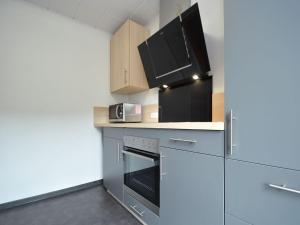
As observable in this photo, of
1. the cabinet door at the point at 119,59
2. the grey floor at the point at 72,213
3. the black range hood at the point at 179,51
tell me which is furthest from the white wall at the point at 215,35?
the grey floor at the point at 72,213

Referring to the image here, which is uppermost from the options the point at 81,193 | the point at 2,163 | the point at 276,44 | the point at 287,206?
the point at 276,44

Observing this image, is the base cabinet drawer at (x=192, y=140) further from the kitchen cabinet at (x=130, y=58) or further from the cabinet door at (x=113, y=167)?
the kitchen cabinet at (x=130, y=58)

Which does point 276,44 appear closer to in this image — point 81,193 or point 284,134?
point 284,134

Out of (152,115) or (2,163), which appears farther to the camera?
(152,115)

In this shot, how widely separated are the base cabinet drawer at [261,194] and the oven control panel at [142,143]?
0.63m

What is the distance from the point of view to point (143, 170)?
156 centimetres

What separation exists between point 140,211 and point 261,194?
45.0 inches

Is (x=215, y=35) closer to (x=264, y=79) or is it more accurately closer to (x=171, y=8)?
(x=171, y=8)

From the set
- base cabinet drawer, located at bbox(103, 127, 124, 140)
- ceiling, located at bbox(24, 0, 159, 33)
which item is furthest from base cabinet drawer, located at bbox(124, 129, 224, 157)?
ceiling, located at bbox(24, 0, 159, 33)

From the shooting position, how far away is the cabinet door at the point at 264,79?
0.67 metres

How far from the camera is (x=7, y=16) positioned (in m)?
1.91

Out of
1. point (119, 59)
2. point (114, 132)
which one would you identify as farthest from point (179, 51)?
point (114, 132)

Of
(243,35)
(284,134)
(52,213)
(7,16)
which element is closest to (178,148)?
(284,134)

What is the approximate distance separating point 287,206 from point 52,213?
2.12m
